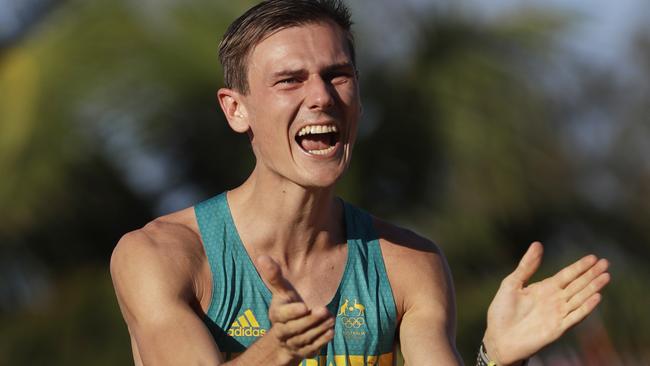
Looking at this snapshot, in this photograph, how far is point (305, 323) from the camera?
4.36 meters

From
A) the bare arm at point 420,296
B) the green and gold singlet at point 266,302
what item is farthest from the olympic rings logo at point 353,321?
the bare arm at point 420,296

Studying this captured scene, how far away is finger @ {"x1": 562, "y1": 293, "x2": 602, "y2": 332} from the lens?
4.90 m

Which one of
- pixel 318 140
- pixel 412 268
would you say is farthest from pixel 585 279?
pixel 318 140

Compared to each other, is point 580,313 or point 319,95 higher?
point 319,95

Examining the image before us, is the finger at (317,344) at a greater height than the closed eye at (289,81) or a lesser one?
lesser

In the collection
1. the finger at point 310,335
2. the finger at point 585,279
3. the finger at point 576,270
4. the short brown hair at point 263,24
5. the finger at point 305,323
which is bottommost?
the finger at point 585,279

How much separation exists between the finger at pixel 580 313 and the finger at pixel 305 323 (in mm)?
987

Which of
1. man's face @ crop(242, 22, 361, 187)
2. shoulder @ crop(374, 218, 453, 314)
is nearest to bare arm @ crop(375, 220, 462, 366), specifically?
shoulder @ crop(374, 218, 453, 314)

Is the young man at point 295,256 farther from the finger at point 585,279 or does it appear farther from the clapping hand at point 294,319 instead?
the clapping hand at point 294,319

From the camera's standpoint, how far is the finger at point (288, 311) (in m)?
4.34

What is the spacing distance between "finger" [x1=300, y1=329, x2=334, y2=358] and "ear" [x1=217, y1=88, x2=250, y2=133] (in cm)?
137

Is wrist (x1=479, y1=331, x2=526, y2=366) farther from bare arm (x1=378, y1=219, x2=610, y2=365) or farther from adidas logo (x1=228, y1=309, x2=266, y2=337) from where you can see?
adidas logo (x1=228, y1=309, x2=266, y2=337)

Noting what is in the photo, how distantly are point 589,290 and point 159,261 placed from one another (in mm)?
1546

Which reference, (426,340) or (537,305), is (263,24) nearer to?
(426,340)
